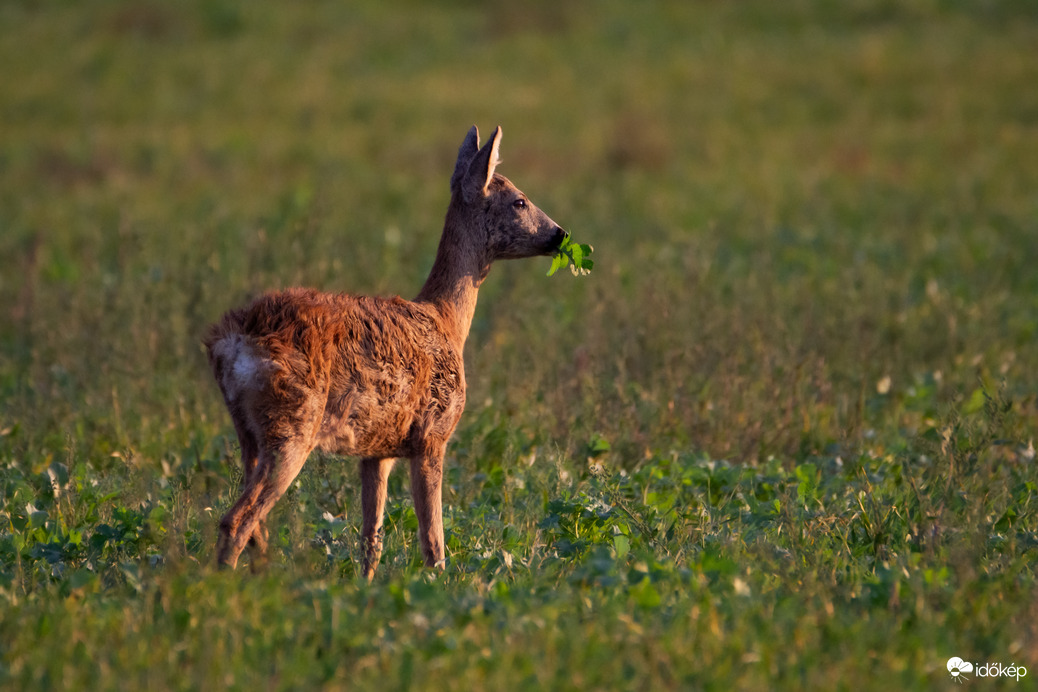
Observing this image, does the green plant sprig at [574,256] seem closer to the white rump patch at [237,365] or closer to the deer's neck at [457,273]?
the deer's neck at [457,273]

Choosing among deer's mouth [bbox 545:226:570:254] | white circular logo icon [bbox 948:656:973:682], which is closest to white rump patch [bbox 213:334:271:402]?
deer's mouth [bbox 545:226:570:254]

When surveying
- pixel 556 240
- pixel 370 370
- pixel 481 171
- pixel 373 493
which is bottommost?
pixel 373 493

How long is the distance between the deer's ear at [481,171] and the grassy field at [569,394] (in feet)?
4.69

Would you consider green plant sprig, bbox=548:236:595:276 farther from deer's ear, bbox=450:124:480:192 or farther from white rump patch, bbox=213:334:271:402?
white rump patch, bbox=213:334:271:402

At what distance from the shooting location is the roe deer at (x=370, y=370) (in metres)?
4.82

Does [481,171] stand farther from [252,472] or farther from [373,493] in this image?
[252,472]

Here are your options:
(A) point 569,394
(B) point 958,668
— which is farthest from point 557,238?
(B) point 958,668

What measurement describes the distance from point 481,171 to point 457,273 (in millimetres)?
507

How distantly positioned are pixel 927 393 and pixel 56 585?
5693 mm

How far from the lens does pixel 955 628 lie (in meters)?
4.46

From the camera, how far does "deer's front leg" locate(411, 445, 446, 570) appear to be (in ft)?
17.5

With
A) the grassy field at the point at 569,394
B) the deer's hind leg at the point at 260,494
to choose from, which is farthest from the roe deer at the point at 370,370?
the grassy field at the point at 569,394

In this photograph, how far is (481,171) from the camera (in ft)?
19.1

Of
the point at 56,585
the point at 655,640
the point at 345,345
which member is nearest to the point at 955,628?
the point at 655,640
